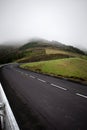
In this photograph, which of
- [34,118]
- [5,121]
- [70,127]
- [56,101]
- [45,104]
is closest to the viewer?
[5,121]

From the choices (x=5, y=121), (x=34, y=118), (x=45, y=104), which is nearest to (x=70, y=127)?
(x=34, y=118)

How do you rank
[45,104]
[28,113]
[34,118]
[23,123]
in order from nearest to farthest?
[23,123] < [34,118] < [28,113] < [45,104]

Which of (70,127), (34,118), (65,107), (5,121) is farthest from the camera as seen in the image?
(65,107)

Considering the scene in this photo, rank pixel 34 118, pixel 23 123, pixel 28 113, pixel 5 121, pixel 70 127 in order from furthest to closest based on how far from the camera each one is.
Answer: pixel 28 113 → pixel 34 118 → pixel 23 123 → pixel 70 127 → pixel 5 121

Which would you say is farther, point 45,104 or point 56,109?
point 45,104

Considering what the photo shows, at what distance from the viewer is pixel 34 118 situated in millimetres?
5930

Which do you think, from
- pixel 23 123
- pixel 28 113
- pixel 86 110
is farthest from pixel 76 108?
pixel 23 123

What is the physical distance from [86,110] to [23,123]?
2468mm

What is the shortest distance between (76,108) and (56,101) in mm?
1368

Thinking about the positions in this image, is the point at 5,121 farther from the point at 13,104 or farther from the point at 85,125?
the point at 13,104

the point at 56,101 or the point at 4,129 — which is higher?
the point at 4,129

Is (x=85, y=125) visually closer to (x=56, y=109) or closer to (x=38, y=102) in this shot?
(x=56, y=109)

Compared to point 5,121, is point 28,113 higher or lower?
lower

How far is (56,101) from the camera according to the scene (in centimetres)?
806
